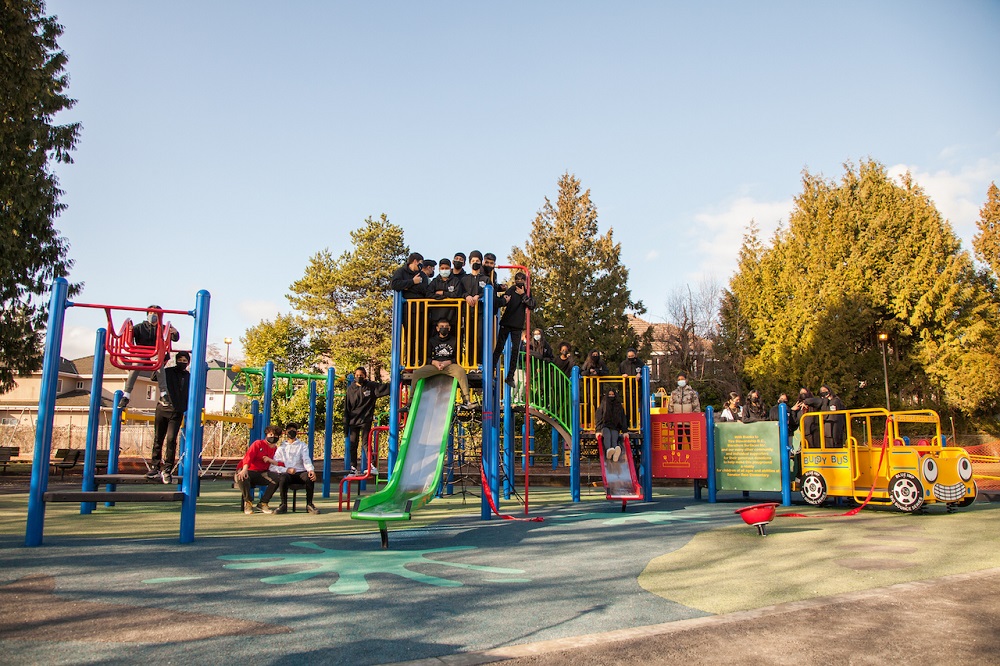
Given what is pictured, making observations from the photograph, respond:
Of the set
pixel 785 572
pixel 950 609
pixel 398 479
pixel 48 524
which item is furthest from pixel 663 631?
pixel 48 524

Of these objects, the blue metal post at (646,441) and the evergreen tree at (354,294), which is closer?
the blue metal post at (646,441)

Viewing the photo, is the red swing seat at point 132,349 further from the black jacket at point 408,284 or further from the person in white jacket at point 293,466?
the black jacket at point 408,284

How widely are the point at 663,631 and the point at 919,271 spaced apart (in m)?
A: 35.1

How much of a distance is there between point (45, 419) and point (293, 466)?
3943mm

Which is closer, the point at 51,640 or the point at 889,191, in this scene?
the point at 51,640

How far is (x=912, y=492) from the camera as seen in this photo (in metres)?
10.8

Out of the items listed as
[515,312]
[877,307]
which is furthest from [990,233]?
[515,312]

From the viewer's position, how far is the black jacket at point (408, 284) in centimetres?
1056

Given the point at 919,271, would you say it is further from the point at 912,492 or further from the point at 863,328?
the point at 912,492

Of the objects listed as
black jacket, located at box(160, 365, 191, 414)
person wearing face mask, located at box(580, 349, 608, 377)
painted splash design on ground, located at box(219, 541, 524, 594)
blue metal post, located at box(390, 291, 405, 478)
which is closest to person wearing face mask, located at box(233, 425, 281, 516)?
black jacket, located at box(160, 365, 191, 414)

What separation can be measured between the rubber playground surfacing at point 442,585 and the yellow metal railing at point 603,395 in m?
4.97

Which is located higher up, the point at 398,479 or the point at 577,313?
the point at 577,313

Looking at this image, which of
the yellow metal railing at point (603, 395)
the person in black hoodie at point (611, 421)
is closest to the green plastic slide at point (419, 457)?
the person in black hoodie at point (611, 421)

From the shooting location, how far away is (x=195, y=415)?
749 cm
